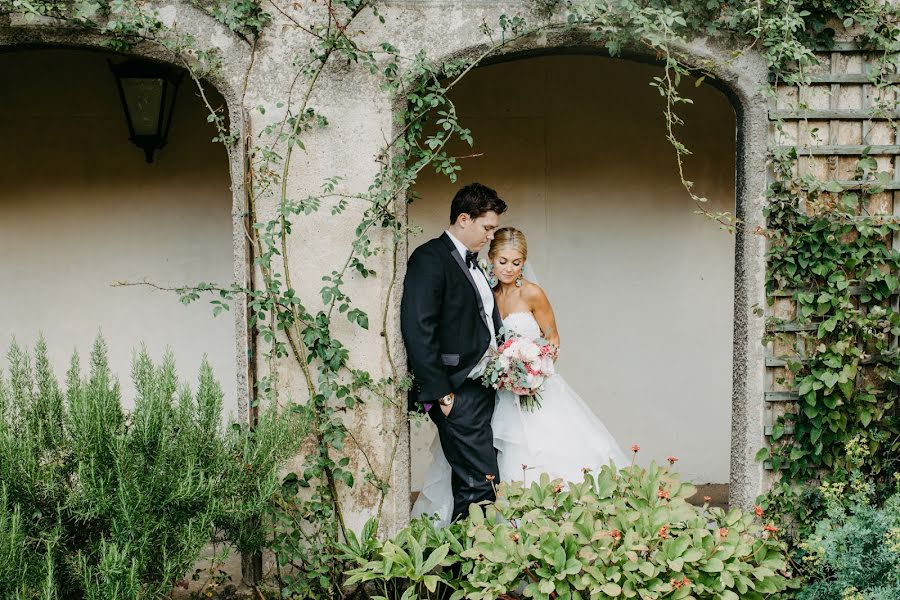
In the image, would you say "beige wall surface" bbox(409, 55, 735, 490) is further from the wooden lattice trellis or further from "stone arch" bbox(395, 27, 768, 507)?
the wooden lattice trellis

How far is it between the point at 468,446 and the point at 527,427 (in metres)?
0.35

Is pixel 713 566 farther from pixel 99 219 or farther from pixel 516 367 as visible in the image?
pixel 99 219

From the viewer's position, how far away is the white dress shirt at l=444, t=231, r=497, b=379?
3.93 meters

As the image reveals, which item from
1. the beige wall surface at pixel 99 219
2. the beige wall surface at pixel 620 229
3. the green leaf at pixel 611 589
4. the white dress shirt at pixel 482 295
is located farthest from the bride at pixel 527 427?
the beige wall surface at pixel 99 219

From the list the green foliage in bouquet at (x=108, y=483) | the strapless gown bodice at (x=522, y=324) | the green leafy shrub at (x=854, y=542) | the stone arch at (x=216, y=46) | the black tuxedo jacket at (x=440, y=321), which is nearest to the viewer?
the green foliage in bouquet at (x=108, y=483)

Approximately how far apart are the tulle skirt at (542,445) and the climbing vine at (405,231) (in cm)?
47

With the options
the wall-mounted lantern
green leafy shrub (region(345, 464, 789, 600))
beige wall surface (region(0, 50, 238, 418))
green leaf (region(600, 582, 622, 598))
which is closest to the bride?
green leafy shrub (region(345, 464, 789, 600))

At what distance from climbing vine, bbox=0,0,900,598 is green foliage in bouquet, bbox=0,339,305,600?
20.1 inches

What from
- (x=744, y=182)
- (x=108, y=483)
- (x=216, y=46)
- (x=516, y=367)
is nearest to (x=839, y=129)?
(x=744, y=182)

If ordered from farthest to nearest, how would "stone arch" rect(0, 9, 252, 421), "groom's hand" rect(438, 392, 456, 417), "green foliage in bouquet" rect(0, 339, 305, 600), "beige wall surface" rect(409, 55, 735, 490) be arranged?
"beige wall surface" rect(409, 55, 735, 490)
"groom's hand" rect(438, 392, 456, 417)
"stone arch" rect(0, 9, 252, 421)
"green foliage in bouquet" rect(0, 339, 305, 600)

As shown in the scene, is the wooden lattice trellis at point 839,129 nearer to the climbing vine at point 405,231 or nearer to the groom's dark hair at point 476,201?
the climbing vine at point 405,231

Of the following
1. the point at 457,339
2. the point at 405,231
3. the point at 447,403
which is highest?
the point at 405,231

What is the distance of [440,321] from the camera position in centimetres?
382

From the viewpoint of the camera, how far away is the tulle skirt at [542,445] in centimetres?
398
